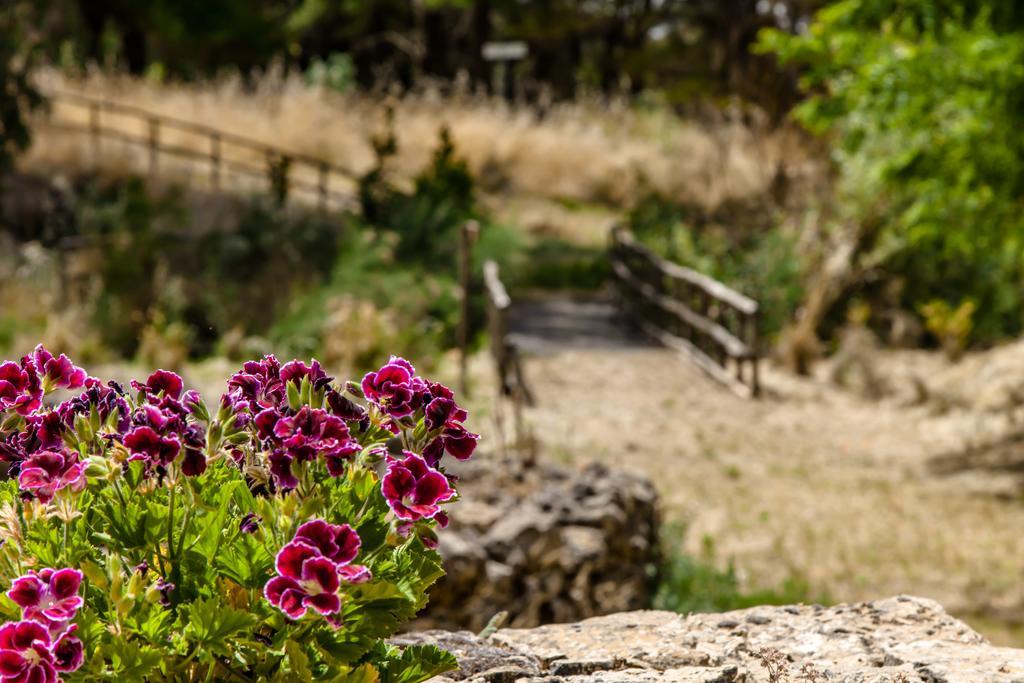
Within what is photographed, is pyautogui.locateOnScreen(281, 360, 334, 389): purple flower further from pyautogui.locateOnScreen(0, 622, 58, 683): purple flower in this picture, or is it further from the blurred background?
the blurred background

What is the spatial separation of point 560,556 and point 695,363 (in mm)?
8829

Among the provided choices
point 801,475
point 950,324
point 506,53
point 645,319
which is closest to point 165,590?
point 801,475

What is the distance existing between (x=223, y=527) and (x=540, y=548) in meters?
4.36

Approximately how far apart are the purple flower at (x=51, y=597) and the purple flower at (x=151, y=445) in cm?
24

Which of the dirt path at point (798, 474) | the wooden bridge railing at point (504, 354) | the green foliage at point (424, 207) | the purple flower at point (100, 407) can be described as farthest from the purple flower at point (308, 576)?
the green foliage at point (424, 207)

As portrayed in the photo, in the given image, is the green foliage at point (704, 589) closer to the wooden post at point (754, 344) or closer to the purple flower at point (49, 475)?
the purple flower at point (49, 475)

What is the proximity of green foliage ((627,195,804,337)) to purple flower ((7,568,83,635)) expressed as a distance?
15.3 m

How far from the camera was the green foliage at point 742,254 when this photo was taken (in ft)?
56.2

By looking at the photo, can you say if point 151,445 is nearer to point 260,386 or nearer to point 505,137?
point 260,386

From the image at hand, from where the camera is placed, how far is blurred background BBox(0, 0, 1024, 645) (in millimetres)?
9727

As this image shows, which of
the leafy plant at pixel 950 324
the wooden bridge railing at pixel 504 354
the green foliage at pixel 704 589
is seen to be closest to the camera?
the green foliage at pixel 704 589

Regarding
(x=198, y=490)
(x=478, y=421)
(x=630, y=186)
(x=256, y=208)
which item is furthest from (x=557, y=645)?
(x=630, y=186)

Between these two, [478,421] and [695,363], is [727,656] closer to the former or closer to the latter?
[478,421]

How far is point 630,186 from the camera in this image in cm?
2589
